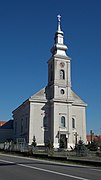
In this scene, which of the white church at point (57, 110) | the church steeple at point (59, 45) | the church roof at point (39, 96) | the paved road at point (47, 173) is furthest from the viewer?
the church steeple at point (59, 45)

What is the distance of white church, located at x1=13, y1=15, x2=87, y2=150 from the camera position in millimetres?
64125

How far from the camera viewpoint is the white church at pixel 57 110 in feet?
210

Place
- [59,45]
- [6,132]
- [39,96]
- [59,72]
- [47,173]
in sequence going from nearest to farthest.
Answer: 1. [47,173]
2. [39,96]
3. [59,72]
4. [59,45]
5. [6,132]

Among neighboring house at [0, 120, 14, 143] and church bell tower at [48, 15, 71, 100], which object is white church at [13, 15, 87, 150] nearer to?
church bell tower at [48, 15, 71, 100]

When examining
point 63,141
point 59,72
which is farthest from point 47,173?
point 59,72

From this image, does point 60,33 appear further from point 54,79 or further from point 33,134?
point 33,134

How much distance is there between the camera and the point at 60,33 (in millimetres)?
71062

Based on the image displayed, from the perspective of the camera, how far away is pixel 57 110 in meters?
64.9

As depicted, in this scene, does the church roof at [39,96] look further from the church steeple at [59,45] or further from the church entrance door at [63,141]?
the church steeple at [59,45]

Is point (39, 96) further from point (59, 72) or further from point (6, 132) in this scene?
point (6, 132)

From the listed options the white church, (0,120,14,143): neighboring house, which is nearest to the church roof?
the white church

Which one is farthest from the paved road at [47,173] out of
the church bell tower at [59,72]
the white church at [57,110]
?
the church bell tower at [59,72]

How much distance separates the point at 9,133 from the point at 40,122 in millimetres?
24414

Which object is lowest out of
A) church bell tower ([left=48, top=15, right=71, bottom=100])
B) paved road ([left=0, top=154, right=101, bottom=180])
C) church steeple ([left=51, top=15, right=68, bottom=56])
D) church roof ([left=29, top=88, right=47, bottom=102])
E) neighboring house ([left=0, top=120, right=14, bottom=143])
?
paved road ([left=0, top=154, right=101, bottom=180])
